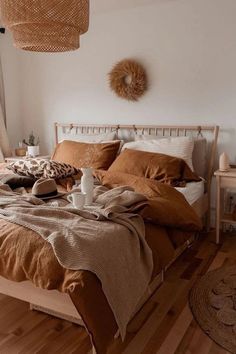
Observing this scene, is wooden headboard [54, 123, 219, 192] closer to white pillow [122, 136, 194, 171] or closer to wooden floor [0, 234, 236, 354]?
white pillow [122, 136, 194, 171]

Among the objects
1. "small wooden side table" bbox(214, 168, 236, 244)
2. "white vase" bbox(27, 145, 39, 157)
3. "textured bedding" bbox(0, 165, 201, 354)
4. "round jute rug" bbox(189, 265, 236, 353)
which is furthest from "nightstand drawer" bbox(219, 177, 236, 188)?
"white vase" bbox(27, 145, 39, 157)

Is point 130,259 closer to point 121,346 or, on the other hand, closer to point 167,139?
point 121,346

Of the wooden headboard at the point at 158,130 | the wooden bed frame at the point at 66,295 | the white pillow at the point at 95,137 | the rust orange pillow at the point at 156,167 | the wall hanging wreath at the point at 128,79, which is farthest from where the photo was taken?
the white pillow at the point at 95,137

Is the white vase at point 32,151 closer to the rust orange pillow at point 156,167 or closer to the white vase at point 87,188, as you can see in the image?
the rust orange pillow at point 156,167

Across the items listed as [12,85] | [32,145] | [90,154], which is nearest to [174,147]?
[90,154]

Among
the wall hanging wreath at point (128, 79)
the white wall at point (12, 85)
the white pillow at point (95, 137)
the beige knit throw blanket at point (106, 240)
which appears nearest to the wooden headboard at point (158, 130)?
the white pillow at point (95, 137)

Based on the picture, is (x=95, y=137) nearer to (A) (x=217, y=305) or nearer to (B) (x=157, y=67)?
(B) (x=157, y=67)

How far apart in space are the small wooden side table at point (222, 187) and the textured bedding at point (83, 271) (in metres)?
0.87

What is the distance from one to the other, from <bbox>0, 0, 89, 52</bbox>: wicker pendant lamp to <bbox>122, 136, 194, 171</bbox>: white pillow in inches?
52.7

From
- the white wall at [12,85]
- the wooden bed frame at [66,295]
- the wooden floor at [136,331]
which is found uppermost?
the white wall at [12,85]

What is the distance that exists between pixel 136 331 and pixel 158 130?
2.15 meters

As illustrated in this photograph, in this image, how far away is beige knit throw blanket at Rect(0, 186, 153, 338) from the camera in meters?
1.49

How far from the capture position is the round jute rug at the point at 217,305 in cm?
181

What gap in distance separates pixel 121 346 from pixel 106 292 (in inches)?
18.1
